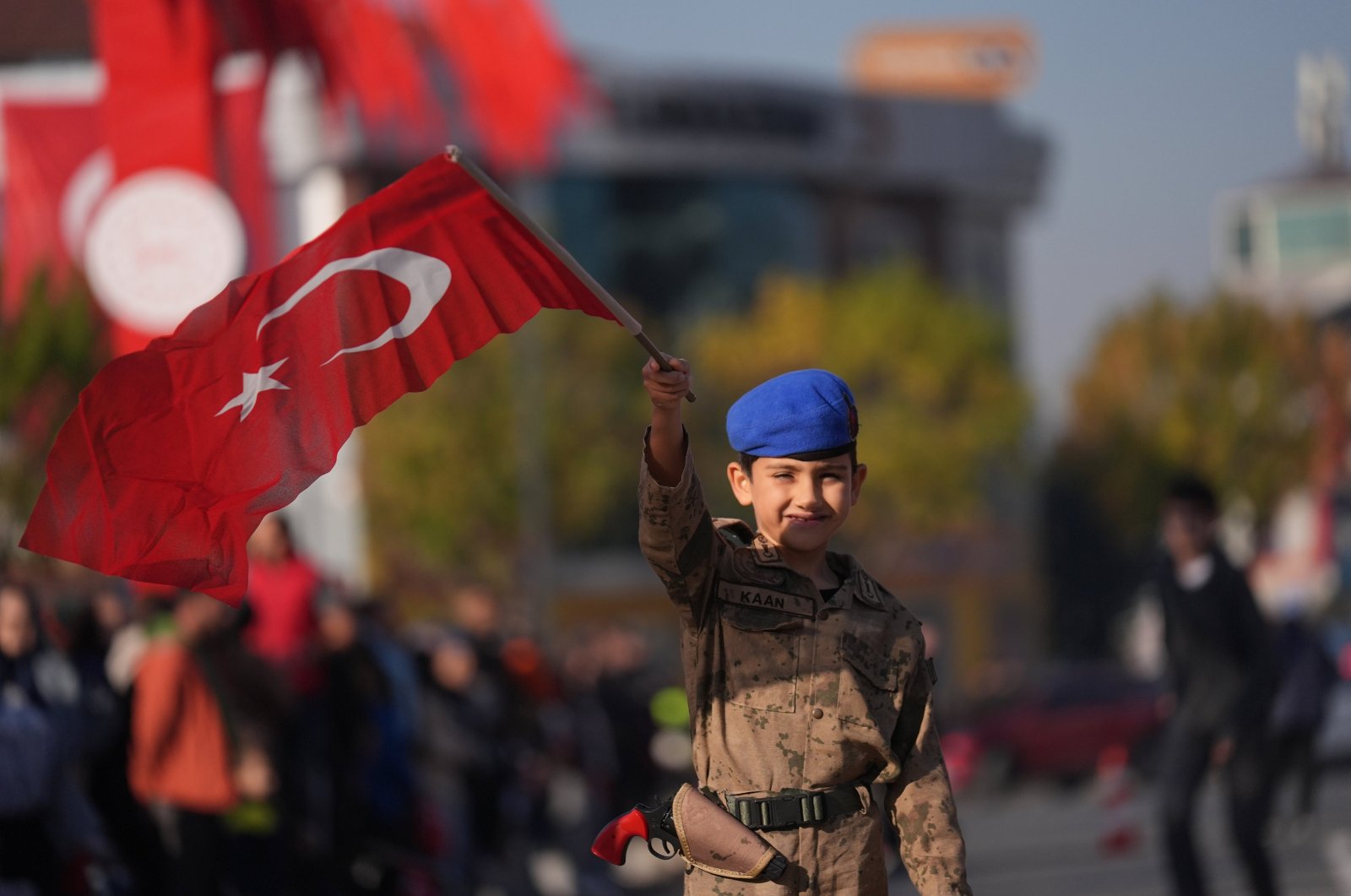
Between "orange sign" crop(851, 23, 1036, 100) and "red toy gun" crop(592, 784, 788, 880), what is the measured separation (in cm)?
7465

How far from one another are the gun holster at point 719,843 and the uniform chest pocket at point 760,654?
23cm

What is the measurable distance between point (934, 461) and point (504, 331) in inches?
1796

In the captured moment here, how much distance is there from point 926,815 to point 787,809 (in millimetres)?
305

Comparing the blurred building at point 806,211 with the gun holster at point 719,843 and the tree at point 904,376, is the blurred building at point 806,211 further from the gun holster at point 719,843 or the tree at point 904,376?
the gun holster at point 719,843

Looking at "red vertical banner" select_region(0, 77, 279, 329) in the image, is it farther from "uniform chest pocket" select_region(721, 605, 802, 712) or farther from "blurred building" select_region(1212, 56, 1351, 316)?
"blurred building" select_region(1212, 56, 1351, 316)

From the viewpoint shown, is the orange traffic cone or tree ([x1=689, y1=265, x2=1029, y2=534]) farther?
tree ([x1=689, y1=265, x2=1029, y2=534])

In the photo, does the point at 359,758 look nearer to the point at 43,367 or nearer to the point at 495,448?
the point at 43,367

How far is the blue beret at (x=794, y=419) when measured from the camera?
478 centimetres

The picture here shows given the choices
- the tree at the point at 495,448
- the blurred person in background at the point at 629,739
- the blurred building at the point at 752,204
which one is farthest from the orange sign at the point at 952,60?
the blurred person in background at the point at 629,739

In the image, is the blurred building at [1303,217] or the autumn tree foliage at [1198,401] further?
the blurred building at [1303,217]

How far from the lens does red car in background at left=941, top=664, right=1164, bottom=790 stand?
28.5m

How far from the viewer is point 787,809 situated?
4.79 m

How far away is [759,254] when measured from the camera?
59.9 m

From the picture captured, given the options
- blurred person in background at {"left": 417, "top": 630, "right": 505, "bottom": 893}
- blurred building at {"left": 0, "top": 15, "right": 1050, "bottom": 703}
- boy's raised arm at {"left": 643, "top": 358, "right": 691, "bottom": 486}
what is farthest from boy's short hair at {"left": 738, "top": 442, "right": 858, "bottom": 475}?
blurred building at {"left": 0, "top": 15, "right": 1050, "bottom": 703}
